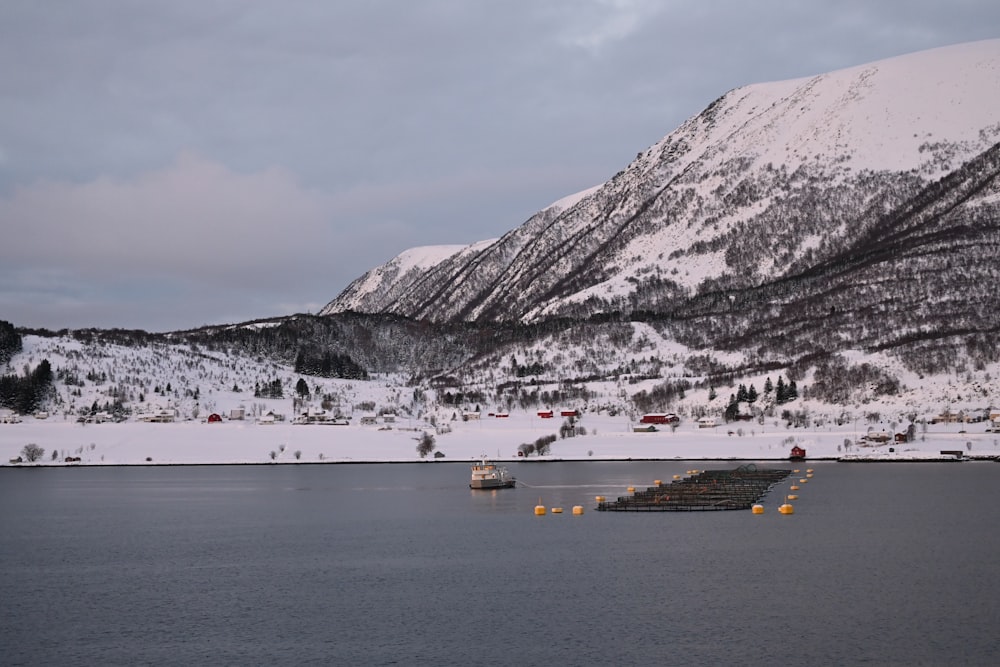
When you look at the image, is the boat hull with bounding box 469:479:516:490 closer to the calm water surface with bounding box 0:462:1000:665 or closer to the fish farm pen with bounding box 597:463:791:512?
the fish farm pen with bounding box 597:463:791:512

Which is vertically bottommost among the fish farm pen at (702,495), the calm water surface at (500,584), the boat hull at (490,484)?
the calm water surface at (500,584)

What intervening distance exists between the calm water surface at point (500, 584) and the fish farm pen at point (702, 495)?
408cm

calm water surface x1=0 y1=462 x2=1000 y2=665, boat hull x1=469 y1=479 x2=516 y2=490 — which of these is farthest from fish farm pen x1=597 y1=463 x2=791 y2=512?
boat hull x1=469 y1=479 x2=516 y2=490

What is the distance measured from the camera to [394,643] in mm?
55562

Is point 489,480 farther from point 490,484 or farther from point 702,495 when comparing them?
point 702,495

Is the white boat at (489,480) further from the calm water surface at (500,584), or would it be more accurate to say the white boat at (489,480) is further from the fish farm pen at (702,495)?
the calm water surface at (500,584)

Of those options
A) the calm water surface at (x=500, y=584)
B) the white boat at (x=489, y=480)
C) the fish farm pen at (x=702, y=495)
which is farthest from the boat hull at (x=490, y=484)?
the calm water surface at (x=500, y=584)

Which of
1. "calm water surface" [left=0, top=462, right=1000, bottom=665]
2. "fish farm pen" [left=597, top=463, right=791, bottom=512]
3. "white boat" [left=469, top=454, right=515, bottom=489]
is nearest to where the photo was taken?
"calm water surface" [left=0, top=462, right=1000, bottom=665]

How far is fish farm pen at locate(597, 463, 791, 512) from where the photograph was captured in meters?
119

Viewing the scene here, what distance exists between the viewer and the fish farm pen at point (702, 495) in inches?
4702

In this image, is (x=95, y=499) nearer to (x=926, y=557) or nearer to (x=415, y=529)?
(x=415, y=529)

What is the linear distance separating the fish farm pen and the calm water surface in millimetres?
4084

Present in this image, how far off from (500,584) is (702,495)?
62.6 m

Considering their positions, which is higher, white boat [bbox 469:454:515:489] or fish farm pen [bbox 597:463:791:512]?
white boat [bbox 469:454:515:489]
